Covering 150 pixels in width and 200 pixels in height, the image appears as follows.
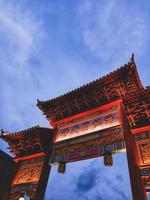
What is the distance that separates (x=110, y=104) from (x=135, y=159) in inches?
140

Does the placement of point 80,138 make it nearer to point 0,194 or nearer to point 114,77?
point 114,77

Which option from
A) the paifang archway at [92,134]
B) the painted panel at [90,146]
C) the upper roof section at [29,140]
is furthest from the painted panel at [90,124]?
the upper roof section at [29,140]

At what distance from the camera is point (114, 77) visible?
10031 millimetres

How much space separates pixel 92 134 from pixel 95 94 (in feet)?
7.51

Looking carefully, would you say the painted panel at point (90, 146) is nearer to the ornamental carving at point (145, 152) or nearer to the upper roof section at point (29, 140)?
the ornamental carving at point (145, 152)

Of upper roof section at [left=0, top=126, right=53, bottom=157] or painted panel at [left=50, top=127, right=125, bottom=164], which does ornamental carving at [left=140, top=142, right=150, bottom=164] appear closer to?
painted panel at [left=50, top=127, right=125, bottom=164]

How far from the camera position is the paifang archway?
8.27m

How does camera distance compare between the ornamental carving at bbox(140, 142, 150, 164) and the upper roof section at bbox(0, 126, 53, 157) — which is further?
the upper roof section at bbox(0, 126, 53, 157)

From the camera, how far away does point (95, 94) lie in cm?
1091

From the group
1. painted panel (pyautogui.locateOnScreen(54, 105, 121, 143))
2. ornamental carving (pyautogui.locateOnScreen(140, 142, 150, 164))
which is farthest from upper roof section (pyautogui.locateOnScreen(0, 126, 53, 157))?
ornamental carving (pyautogui.locateOnScreen(140, 142, 150, 164))

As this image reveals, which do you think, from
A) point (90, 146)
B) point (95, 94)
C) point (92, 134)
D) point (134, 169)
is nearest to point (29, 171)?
point (90, 146)

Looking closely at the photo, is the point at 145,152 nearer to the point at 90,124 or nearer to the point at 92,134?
the point at 92,134

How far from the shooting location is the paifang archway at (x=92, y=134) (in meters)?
8.27

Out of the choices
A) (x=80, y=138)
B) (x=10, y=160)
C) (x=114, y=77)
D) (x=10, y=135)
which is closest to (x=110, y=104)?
(x=114, y=77)
